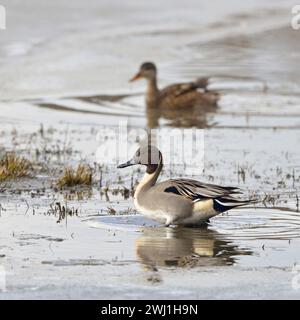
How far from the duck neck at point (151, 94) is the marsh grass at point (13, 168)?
16.7 feet

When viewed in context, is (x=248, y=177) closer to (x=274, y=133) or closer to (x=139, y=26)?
(x=274, y=133)

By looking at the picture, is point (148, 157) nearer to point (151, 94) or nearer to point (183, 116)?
point (183, 116)

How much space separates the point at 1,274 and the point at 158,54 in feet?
45.5

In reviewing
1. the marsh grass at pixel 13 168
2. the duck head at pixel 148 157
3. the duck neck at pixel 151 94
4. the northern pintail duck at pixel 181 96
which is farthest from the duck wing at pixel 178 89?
the duck head at pixel 148 157

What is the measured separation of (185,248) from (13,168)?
3.01 m

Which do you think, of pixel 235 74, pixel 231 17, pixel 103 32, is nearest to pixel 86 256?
pixel 235 74

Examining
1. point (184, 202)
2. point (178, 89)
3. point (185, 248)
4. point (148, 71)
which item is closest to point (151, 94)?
point (178, 89)

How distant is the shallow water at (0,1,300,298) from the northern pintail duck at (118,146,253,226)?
0.40ft

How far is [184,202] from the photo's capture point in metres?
8.98

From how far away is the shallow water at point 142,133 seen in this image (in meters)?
7.51

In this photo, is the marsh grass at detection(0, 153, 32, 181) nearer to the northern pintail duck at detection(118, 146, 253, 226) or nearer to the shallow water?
the shallow water

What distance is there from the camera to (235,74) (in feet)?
61.7

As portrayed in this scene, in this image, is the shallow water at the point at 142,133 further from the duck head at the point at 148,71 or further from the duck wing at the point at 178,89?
the duck head at the point at 148,71

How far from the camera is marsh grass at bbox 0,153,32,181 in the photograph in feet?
34.6
